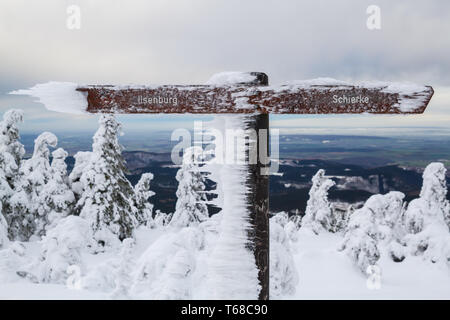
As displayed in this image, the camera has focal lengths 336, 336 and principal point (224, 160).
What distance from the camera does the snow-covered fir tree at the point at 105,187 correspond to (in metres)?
20.4

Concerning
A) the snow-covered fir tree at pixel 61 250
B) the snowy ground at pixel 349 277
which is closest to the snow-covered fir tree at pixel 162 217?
the snowy ground at pixel 349 277

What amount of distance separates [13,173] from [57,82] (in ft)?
71.5

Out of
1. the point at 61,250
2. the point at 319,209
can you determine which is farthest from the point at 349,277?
the point at 61,250

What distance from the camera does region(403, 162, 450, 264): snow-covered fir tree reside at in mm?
20625

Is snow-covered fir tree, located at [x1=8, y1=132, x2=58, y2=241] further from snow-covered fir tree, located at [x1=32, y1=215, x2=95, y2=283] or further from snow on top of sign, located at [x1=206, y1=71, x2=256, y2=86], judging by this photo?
snow on top of sign, located at [x1=206, y1=71, x2=256, y2=86]

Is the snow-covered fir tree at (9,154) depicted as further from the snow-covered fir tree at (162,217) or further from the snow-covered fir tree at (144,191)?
the snow-covered fir tree at (162,217)

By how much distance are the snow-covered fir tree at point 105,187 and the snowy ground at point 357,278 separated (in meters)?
11.8

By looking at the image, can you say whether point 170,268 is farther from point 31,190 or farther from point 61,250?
point 31,190

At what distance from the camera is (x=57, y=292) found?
25.0 feet

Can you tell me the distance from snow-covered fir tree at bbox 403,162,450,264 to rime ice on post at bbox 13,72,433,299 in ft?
65.8

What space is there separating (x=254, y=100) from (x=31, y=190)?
22967mm

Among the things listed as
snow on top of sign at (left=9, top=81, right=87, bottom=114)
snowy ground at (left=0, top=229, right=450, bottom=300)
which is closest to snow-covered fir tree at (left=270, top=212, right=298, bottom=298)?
snow on top of sign at (left=9, top=81, right=87, bottom=114)

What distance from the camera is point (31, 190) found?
867 inches
